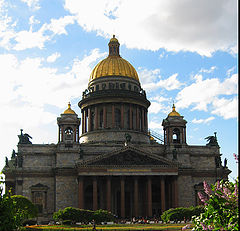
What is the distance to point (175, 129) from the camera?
81.6m

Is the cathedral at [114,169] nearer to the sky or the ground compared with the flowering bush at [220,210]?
nearer to the sky

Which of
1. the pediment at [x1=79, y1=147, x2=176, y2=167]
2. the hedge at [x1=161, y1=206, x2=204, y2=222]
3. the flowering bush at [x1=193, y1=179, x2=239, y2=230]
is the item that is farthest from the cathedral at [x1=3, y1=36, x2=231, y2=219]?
the flowering bush at [x1=193, y1=179, x2=239, y2=230]

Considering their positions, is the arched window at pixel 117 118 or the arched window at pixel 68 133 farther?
the arched window at pixel 117 118

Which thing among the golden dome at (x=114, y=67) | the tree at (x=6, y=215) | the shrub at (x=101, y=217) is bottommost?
the shrub at (x=101, y=217)

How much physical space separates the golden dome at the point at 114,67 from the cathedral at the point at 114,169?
31.6ft

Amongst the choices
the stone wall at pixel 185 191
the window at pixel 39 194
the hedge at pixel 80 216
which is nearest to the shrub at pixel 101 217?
the hedge at pixel 80 216

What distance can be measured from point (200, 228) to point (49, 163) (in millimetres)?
60295

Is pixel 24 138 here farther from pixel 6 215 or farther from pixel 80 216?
pixel 6 215

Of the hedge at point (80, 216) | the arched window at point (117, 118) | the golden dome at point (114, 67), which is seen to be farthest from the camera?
the golden dome at point (114, 67)

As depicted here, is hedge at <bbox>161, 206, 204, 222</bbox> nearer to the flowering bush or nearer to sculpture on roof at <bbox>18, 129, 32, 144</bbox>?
sculpture on roof at <bbox>18, 129, 32, 144</bbox>

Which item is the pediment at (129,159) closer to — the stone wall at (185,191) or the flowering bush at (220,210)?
the stone wall at (185,191)

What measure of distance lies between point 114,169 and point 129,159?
129 inches

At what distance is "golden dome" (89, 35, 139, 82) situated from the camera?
9231 centimetres

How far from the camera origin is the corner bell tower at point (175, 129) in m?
80.6
